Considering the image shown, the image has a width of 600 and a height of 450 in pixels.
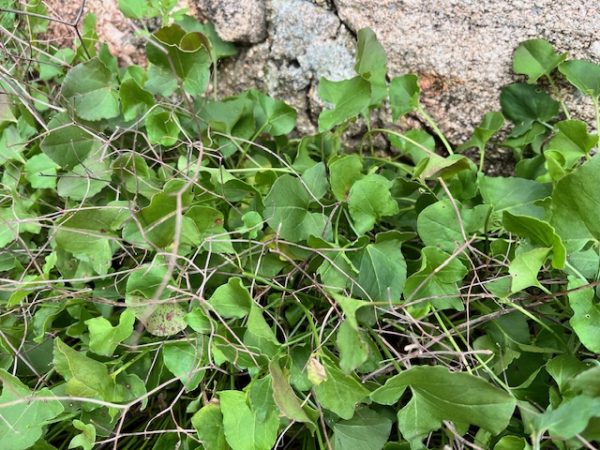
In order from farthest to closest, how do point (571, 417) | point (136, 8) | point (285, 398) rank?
point (136, 8)
point (285, 398)
point (571, 417)

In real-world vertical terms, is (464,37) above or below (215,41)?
above

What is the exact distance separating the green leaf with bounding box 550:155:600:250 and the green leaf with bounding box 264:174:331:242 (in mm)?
293

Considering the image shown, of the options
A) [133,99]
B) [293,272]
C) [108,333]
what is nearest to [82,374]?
[108,333]

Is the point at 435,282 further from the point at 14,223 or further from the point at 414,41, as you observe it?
the point at 14,223

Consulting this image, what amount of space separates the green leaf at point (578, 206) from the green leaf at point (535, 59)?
0.25m

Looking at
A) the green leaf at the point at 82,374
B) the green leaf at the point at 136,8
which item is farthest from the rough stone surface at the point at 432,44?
the green leaf at the point at 82,374

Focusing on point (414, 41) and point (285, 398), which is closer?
point (285, 398)

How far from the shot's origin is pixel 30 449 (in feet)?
2.43

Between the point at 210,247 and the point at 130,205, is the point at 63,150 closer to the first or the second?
the point at 130,205

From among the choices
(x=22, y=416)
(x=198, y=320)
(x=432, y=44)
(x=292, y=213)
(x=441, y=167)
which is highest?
(x=432, y=44)

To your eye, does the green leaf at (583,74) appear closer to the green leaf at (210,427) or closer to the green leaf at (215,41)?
the green leaf at (215,41)

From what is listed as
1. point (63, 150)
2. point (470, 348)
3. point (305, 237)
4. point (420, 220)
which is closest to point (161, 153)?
point (63, 150)

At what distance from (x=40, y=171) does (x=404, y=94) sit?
0.60 m

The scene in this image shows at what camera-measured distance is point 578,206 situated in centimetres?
67
